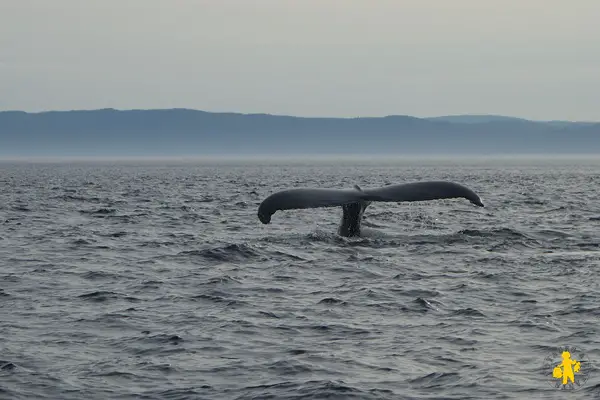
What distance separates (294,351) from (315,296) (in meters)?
3.52

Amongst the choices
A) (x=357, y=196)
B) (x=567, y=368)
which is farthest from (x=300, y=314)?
(x=357, y=196)

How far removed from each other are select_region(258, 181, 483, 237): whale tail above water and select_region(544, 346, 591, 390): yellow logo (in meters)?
6.82

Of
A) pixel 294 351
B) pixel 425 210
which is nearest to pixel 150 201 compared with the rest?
pixel 425 210

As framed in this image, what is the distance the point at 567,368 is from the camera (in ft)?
34.2

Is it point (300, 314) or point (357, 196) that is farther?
point (357, 196)

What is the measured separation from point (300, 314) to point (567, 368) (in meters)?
4.15

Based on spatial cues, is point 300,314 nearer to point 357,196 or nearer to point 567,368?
point 567,368

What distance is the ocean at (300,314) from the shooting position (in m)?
10.3

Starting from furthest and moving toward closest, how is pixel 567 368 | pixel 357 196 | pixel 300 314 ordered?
pixel 357 196, pixel 300 314, pixel 567 368

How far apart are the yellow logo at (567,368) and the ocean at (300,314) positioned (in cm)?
4

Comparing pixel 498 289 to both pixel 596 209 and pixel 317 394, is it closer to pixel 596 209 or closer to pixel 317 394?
pixel 317 394

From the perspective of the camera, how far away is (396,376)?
10.5 metres

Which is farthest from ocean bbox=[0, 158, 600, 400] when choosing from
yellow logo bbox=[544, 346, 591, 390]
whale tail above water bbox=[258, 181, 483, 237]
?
whale tail above water bbox=[258, 181, 483, 237]

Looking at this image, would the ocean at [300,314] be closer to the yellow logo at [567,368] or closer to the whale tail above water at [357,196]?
the yellow logo at [567,368]
